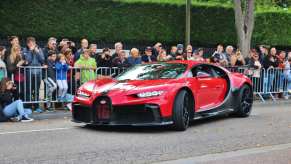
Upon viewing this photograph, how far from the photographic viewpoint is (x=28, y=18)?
1992 cm

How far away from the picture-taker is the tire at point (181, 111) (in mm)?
10469

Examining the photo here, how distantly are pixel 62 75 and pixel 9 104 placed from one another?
191cm

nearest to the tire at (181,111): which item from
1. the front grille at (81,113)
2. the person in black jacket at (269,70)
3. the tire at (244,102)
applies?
the front grille at (81,113)

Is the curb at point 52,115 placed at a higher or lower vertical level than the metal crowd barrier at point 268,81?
lower

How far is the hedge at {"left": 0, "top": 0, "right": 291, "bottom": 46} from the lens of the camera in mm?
19953

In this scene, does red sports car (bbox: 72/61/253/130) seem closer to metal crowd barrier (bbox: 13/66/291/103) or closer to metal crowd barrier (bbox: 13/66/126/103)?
metal crowd barrier (bbox: 13/66/291/103)

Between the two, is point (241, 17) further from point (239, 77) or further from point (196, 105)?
point (196, 105)

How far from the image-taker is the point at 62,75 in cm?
1390

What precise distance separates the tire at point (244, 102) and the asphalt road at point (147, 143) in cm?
61

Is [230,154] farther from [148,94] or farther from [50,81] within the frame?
[50,81]

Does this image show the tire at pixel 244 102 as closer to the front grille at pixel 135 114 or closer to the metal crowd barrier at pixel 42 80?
the metal crowd barrier at pixel 42 80

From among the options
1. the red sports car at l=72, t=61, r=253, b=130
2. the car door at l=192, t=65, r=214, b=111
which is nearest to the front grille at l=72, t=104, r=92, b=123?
the red sports car at l=72, t=61, r=253, b=130

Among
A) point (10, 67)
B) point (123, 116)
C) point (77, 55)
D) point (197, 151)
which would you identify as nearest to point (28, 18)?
point (77, 55)

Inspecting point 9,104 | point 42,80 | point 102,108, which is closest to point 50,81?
point 42,80
